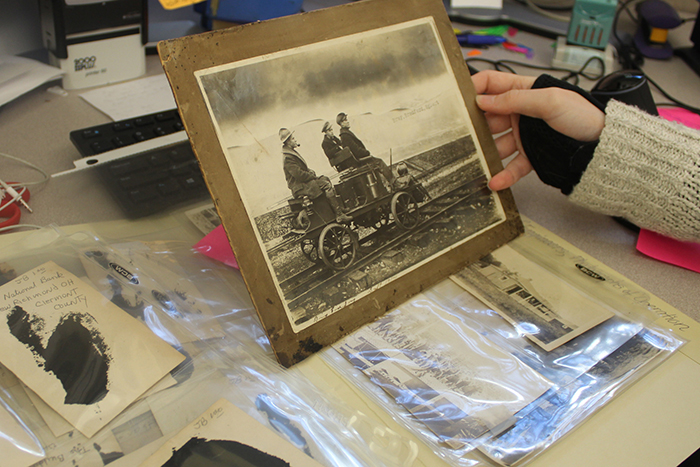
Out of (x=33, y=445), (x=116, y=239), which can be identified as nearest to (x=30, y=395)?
(x=33, y=445)

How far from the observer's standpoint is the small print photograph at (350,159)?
460 millimetres

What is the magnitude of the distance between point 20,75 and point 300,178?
0.68 m

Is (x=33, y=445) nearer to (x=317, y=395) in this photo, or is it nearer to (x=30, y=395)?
(x=30, y=395)

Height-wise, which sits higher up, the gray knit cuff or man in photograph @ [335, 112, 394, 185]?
man in photograph @ [335, 112, 394, 185]

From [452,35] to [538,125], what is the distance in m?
0.18

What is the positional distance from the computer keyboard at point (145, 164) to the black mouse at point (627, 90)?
62 centimetres

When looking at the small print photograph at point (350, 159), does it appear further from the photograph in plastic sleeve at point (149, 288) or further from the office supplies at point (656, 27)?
the office supplies at point (656, 27)

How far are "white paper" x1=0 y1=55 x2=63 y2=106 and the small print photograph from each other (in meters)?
0.57

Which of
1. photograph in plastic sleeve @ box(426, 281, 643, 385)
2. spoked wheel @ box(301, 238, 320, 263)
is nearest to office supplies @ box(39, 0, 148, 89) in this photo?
spoked wheel @ box(301, 238, 320, 263)

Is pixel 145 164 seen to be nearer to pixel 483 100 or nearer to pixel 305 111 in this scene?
pixel 305 111

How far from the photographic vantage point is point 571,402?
1.45 feet

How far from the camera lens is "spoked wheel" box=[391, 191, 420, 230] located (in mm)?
538

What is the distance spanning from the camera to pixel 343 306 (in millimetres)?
490

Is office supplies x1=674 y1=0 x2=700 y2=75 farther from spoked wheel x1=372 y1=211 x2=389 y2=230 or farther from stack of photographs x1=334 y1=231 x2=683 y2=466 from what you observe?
spoked wheel x1=372 y1=211 x2=389 y2=230
